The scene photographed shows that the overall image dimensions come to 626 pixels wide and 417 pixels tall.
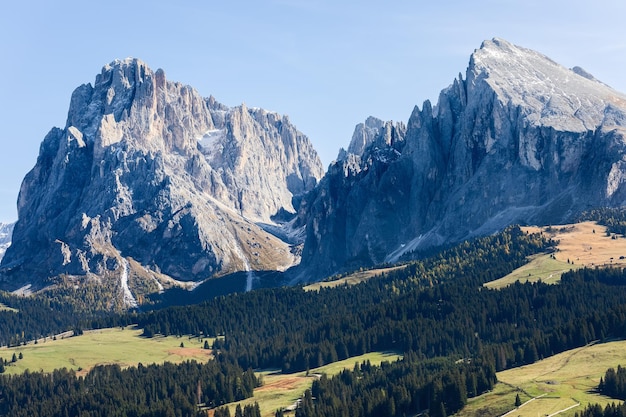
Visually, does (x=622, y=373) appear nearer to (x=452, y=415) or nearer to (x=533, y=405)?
(x=533, y=405)

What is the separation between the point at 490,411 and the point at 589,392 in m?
21.2

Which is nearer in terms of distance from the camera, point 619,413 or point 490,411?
point 619,413

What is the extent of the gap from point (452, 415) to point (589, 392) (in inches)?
1131

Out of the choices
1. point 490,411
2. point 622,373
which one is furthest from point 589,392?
point 490,411

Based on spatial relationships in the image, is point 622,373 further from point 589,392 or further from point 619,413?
→ point 619,413

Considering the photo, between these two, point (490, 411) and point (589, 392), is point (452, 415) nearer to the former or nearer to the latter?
point (490, 411)

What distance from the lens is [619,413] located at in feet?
559

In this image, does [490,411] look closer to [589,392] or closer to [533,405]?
[533,405]

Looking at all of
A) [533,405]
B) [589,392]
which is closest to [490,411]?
[533,405]

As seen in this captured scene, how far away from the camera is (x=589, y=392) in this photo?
19462 cm

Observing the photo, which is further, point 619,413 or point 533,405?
point 533,405

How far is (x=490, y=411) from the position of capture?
7603 inches

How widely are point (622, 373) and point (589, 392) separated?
8.73 metres

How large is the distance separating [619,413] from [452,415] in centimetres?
3972
